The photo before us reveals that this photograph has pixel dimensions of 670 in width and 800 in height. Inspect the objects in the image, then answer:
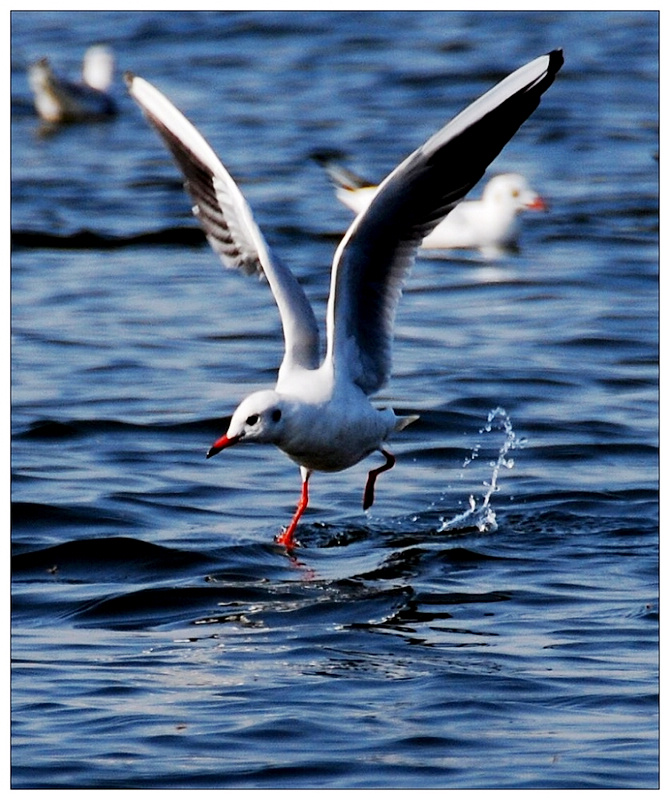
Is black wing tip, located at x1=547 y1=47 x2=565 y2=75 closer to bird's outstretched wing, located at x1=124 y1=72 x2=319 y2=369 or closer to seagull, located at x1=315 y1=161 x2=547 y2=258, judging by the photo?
bird's outstretched wing, located at x1=124 y1=72 x2=319 y2=369

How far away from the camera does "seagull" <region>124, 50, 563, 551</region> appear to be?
6.77 metres

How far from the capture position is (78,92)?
2064cm

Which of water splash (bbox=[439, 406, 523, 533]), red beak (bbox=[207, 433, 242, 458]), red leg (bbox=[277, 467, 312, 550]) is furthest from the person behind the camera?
water splash (bbox=[439, 406, 523, 533])

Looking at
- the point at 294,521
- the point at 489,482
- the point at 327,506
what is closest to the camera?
the point at 294,521

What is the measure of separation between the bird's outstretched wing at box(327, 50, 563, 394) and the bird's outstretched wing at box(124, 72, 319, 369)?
0.58 ft

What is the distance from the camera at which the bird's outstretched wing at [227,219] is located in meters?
7.34

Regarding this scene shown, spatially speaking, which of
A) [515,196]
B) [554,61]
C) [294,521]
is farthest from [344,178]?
[554,61]

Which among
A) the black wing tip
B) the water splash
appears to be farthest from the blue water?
the black wing tip

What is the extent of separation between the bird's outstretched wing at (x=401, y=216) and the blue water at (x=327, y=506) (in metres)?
0.96

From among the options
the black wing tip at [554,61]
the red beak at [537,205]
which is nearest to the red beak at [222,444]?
the black wing tip at [554,61]

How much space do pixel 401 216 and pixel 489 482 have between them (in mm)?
2155

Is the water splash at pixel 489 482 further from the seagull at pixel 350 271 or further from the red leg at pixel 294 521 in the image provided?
the red leg at pixel 294 521

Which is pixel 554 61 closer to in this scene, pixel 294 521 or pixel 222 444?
pixel 222 444

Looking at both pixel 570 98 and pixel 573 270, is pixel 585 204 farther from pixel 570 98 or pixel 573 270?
pixel 570 98
